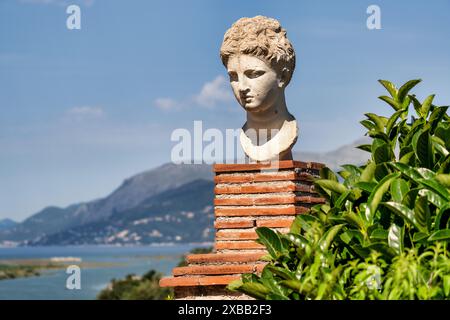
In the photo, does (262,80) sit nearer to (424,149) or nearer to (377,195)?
(424,149)

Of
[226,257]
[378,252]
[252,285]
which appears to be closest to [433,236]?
[378,252]

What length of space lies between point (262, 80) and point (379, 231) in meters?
3.15

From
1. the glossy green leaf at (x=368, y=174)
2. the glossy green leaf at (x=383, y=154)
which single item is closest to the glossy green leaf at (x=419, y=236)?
the glossy green leaf at (x=368, y=174)

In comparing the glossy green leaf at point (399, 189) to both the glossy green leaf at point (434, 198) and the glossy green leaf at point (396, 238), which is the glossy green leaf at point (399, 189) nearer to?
the glossy green leaf at point (434, 198)

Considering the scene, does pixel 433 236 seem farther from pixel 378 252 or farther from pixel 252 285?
pixel 252 285

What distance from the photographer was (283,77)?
11031 mm

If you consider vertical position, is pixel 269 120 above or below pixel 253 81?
below

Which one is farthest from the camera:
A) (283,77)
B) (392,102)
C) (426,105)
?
(283,77)

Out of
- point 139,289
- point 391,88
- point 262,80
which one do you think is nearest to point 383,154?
point 391,88

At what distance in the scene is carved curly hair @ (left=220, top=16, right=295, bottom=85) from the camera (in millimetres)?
10711

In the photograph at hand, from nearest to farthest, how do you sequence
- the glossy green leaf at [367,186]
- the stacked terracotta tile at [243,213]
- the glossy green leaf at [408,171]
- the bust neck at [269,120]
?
1. the glossy green leaf at [408,171]
2. the glossy green leaf at [367,186]
3. the stacked terracotta tile at [243,213]
4. the bust neck at [269,120]

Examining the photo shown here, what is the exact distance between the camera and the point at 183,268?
10.2 metres

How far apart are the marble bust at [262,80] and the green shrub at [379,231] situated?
177 centimetres

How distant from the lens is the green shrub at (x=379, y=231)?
7.52 m
